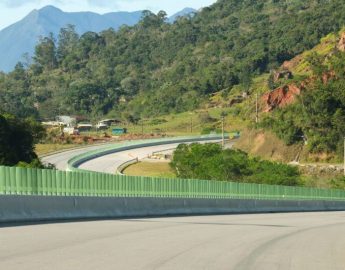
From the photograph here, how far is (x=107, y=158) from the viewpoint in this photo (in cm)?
11494

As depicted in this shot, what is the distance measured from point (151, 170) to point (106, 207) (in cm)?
7469

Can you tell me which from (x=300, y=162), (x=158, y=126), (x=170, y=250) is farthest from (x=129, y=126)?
(x=170, y=250)

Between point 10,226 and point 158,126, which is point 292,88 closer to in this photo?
point 158,126

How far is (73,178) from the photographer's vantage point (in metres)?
25.7

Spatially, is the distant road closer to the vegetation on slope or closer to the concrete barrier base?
the vegetation on slope

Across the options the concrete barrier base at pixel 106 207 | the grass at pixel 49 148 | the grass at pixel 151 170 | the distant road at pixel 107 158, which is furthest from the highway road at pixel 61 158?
the concrete barrier base at pixel 106 207

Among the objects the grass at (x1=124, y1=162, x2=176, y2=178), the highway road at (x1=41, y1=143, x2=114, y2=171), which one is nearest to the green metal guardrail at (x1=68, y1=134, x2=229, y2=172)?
the highway road at (x1=41, y1=143, x2=114, y2=171)

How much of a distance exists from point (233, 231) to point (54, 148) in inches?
4442

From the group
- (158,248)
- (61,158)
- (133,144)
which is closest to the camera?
(158,248)

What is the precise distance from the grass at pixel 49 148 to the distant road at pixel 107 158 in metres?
3.70

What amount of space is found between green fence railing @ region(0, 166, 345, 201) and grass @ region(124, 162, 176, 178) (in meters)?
42.0

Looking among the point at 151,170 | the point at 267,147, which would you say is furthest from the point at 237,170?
the point at 267,147

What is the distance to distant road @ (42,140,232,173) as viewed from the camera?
10012cm

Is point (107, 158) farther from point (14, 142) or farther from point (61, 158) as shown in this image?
point (14, 142)
